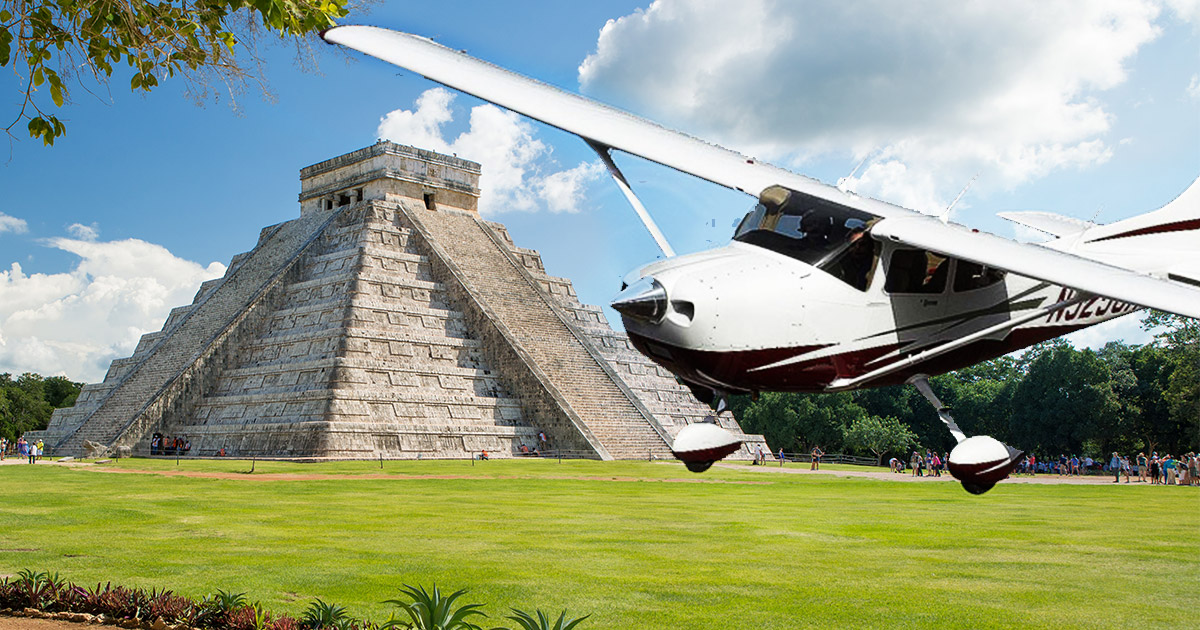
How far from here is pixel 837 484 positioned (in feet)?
108

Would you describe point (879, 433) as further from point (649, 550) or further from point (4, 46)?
point (4, 46)

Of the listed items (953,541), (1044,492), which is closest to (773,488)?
(1044,492)

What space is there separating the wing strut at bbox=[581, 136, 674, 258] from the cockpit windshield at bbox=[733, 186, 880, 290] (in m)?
0.47

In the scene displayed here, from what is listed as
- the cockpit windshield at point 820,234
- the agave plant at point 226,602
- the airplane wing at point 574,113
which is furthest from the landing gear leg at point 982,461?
the agave plant at point 226,602

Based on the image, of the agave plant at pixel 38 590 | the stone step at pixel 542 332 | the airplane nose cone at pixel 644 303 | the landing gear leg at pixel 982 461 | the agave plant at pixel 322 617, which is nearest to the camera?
the landing gear leg at pixel 982 461

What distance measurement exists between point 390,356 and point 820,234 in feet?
130

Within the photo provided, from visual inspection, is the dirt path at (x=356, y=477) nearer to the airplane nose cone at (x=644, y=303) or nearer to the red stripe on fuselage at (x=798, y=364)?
the red stripe on fuselage at (x=798, y=364)

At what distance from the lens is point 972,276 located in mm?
4379

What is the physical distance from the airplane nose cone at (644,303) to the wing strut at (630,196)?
47 centimetres

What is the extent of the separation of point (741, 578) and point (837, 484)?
19834 millimetres

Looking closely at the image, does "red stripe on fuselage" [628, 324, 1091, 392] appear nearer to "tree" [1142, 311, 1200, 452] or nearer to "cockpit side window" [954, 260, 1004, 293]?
"cockpit side window" [954, 260, 1004, 293]

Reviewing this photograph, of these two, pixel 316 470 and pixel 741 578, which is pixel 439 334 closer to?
pixel 316 470

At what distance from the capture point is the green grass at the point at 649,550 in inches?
484

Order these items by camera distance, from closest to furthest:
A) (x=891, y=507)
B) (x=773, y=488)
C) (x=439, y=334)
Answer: (x=891, y=507) < (x=773, y=488) < (x=439, y=334)
